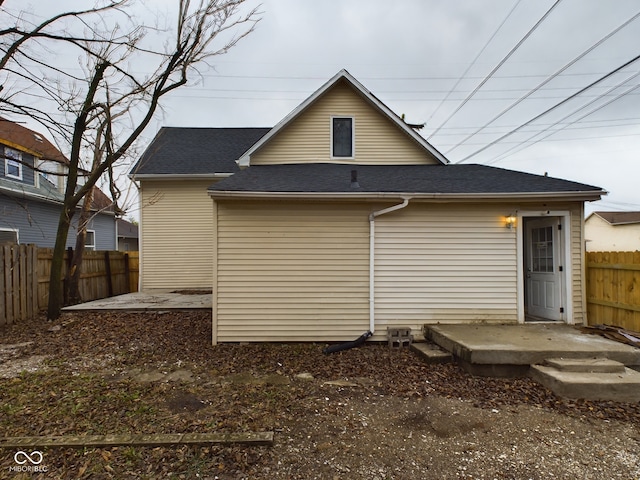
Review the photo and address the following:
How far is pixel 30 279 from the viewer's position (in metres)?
7.71

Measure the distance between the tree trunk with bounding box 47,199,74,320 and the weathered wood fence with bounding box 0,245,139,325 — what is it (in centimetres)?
52

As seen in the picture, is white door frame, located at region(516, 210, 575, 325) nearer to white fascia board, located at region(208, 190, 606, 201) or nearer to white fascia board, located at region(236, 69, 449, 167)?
white fascia board, located at region(208, 190, 606, 201)

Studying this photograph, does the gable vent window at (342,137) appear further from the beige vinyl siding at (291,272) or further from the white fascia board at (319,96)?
the beige vinyl siding at (291,272)

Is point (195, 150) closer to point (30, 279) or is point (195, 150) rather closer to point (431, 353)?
point (30, 279)

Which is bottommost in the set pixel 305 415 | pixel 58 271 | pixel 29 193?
pixel 305 415

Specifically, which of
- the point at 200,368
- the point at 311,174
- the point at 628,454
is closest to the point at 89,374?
the point at 200,368

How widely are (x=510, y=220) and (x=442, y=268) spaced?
160 centimetres

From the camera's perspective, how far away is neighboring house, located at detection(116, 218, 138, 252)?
77.7ft

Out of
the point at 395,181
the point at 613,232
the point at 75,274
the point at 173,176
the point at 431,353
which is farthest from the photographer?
the point at 613,232

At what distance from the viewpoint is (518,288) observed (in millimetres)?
6188

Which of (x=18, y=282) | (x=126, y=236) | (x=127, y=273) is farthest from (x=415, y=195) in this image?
(x=126, y=236)

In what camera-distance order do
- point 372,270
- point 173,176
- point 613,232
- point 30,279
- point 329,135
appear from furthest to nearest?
point 613,232 < point 173,176 < point 329,135 < point 30,279 < point 372,270

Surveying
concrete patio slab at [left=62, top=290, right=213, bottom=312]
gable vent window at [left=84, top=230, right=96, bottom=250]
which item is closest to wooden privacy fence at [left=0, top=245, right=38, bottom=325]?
concrete patio slab at [left=62, top=290, right=213, bottom=312]

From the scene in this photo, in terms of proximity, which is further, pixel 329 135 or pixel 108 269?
pixel 108 269
